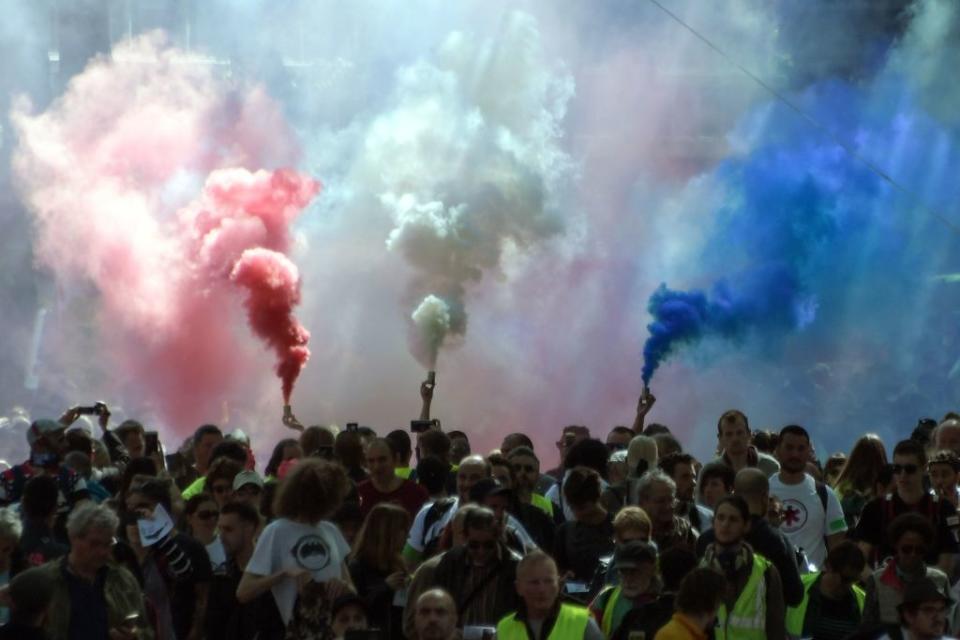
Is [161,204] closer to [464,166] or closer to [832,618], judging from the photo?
[464,166]

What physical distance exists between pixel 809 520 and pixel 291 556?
3503mm

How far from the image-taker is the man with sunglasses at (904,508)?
34.5ft

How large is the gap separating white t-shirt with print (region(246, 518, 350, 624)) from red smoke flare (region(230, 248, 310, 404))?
77.2 ft

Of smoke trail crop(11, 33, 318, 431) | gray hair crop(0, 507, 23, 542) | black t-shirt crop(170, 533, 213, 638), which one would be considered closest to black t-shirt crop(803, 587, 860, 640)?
black t-shirt crop(170, 533, 213, 638)

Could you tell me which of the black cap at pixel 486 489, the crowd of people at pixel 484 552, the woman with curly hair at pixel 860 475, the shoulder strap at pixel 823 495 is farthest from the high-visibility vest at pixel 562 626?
the woman with curly hair at pixel 860 475

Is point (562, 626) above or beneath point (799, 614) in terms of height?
beneath

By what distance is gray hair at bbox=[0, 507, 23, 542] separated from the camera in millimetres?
9023

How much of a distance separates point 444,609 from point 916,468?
3.82 m

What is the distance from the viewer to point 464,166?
37469 mm

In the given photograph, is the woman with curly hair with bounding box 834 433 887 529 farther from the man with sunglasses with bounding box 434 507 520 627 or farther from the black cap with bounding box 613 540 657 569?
the man with sunglasses with bounding box 434 507 520 627

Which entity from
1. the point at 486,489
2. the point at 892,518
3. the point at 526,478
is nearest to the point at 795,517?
the point at 892,518

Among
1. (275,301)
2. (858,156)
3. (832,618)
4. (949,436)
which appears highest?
(858,156)

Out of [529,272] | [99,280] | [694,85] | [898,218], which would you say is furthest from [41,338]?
[898,218]

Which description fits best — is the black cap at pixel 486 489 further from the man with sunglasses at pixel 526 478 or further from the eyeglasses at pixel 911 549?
the eyeglasses at pixel 911 549
